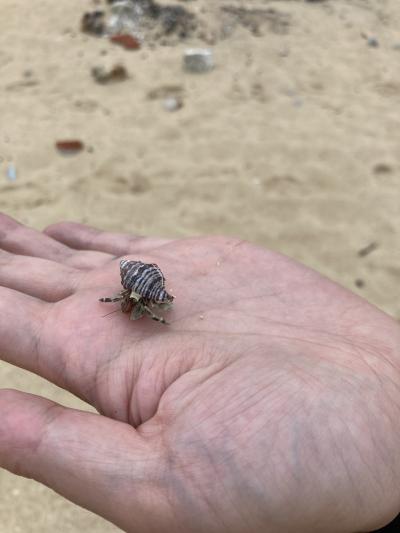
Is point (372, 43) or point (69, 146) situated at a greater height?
point (372, 43)

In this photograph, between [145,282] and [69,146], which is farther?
[69,146]

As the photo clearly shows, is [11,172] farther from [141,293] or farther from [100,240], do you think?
[141,293]

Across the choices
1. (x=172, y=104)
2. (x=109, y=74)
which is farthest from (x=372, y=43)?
(x=109, y=74)

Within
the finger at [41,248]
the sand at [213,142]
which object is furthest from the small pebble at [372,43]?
the finger at [41,248]

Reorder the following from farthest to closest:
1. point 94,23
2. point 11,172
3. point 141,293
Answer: point 94,23
point 11,172
point 141,293

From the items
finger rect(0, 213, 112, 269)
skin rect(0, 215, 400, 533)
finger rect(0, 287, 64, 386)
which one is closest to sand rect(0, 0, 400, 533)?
finger rect(0, 213, 112, 269)

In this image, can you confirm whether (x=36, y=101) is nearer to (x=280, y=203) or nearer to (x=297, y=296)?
(x=280, y=203)

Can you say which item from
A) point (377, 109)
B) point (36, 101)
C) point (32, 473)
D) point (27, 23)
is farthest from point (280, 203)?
point (27, 23)
